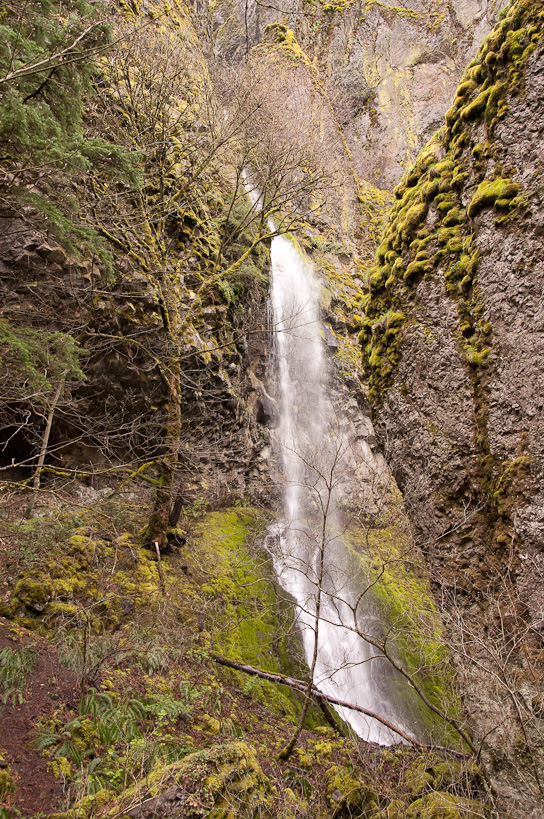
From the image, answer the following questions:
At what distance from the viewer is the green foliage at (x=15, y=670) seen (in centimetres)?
361

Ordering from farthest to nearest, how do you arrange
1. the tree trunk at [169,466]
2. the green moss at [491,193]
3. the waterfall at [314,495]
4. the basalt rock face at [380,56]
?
the basalt rock face at [380,56] < the waterfall at [314,495] < the tree trunk at [169,466] < the green moss at [491,193]

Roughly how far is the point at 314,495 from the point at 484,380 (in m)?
4.32

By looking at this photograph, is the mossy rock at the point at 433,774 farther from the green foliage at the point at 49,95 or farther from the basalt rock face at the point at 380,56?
the basalt rock face at the point at 380,56

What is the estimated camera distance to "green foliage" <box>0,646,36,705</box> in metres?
3.61

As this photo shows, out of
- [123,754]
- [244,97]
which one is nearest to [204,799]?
[123,754]

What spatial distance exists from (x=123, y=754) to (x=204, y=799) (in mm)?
1105

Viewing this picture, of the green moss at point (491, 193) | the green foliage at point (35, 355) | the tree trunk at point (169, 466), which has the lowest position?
the tree trunk at point (169, 466)

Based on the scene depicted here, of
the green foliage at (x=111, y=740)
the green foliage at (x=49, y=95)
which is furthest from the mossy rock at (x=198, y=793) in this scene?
the green foliage at (x=49, y=95)

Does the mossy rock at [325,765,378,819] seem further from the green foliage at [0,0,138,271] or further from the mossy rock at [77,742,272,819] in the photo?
the green foliage at [0,0,138,271]

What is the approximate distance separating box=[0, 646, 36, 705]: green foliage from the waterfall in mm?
4614

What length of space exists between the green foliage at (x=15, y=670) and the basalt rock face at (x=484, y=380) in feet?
12.7

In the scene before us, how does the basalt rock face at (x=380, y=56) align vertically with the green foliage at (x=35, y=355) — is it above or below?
above

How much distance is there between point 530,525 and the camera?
364cm

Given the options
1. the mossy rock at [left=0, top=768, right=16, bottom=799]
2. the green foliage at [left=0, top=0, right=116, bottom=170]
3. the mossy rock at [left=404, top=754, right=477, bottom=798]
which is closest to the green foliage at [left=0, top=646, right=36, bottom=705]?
the mossy rock at [left=0, top=768, right=16, bottom=799]
